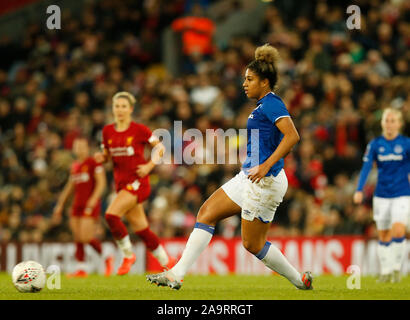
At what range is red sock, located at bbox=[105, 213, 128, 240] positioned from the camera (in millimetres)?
11164

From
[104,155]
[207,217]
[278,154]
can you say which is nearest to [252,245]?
[207,217]

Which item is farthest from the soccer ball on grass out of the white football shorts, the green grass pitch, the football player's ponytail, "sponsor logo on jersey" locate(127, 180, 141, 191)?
the white football shorts

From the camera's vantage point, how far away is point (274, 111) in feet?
26.3

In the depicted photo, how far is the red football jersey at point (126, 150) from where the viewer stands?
37.3ft

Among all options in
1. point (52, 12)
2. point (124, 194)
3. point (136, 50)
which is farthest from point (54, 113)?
point (124, 194)

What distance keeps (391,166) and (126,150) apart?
3635 millimetres

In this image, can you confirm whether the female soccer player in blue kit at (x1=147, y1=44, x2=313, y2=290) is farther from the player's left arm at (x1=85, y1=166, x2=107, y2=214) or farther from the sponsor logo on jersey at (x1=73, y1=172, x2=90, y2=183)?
the sponsor logo on jersey at (x1=73, y1=172, x2=90, y2=183)

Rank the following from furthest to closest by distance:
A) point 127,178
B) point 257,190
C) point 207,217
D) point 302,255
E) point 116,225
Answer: point 302,255, point 127,178, point 116,225, point 207,217, point 257,190

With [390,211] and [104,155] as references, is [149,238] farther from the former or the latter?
[390,211]

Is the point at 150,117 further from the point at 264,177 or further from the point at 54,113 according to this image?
the point at 264,177

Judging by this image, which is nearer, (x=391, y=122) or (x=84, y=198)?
(x=391, y=122)

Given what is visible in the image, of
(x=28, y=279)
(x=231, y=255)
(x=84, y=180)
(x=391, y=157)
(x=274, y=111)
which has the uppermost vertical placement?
(x=274, y=111)

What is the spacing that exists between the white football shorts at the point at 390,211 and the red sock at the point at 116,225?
3.51 metres
